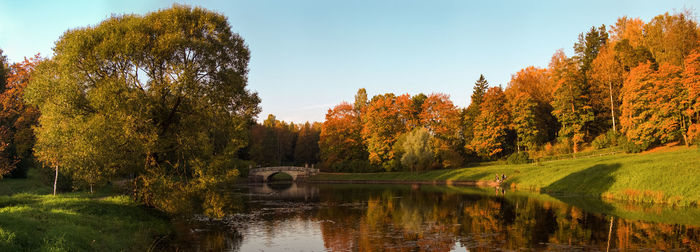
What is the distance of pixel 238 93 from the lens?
98.1ft

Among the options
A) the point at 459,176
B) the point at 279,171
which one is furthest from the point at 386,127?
the point at 279,171

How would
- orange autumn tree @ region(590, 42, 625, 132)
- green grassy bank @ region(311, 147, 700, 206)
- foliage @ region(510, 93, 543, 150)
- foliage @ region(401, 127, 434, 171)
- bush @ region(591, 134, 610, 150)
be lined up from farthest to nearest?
foliage @ region(510, 93, 543, 150) → foliage @ region(401, 127, 434, 171) → orange autumn tree @ region(590, 42, 625, 132) → bush @ region(591, 134, 610, 150) → green grassy bank @ region(311, 147, 700, 206)

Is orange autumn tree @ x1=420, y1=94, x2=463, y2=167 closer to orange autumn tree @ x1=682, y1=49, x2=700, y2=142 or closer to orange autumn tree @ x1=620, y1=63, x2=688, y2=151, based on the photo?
orange autumn tree @ x1=620, y1=63, x2=688, y2=151

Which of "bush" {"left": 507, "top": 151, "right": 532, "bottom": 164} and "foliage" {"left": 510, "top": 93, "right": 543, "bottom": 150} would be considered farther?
"foliage" {"left": 510, "top": 93, "right": 543, "bottom": 150}

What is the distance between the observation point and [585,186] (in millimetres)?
45875

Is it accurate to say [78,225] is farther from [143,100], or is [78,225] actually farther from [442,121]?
[442,121]

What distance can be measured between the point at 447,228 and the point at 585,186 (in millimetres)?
26085

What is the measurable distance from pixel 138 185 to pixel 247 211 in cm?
1286

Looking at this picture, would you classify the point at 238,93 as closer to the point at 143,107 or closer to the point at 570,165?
the point at 143,107

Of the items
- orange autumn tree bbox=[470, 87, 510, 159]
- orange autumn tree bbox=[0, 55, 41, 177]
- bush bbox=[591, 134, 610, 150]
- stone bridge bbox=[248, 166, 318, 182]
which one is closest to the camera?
orange autumn tree bbox=[0, 55, 41, 177]

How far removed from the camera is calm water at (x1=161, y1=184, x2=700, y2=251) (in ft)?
72.5

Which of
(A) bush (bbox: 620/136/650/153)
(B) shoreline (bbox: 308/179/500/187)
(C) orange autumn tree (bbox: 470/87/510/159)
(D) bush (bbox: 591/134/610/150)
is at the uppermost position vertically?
(C) orange autumn tree (bbox: 470/87/510/159)

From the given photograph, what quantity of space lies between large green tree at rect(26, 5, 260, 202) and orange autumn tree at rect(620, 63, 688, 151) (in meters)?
56.8

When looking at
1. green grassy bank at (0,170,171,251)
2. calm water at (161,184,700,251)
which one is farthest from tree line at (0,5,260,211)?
calm water at (161,184,700,251)
